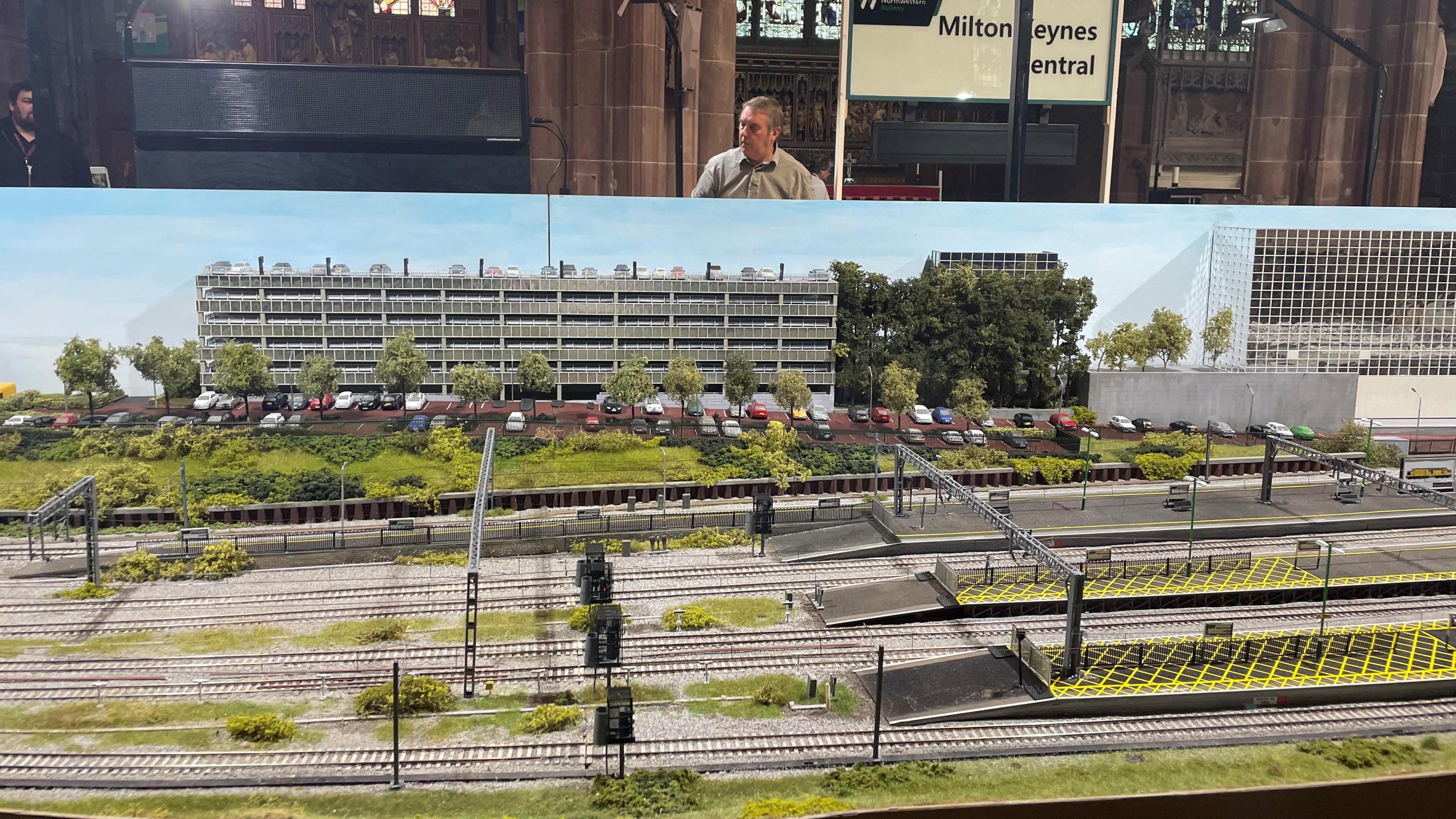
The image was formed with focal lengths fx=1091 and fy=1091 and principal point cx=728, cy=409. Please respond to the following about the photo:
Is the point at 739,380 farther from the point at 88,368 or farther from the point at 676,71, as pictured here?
the point at 88,368

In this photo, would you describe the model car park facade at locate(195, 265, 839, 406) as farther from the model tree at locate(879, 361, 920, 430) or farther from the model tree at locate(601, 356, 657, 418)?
the model tree at locate(879, 361, 920, 430)

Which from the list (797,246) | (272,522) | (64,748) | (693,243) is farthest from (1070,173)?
(64,748)

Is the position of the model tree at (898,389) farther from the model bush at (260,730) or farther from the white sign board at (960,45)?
the model bush at (260,730)

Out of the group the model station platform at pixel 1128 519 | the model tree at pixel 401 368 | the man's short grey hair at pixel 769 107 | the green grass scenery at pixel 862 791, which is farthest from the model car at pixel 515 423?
the green grass scenery at pixel 862 791

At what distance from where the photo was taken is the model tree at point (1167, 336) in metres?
33.1

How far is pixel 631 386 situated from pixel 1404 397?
2365 cm

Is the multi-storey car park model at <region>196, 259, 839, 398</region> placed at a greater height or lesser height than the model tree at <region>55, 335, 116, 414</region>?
greater

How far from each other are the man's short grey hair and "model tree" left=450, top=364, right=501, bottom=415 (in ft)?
33.6

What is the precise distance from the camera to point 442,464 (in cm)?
2869

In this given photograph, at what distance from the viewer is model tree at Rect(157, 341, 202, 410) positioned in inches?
1152

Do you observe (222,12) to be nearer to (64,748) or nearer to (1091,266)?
(64,748)

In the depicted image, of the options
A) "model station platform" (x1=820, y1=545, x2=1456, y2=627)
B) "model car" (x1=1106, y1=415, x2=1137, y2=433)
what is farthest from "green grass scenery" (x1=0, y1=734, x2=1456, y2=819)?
"model car" (x1=1106, y1=415, x2=1137, y2=433)

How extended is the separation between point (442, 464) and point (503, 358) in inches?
143

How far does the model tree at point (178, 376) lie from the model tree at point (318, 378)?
2753mm
